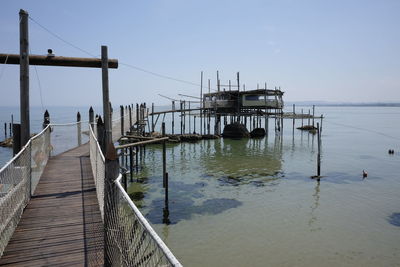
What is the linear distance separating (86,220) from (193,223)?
794 cm

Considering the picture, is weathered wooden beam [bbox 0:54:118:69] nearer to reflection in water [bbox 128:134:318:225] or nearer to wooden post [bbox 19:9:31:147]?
wooden post [bbox 19:9:31:147]

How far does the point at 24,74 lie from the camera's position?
9.59 metres

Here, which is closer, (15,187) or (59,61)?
(15,187)

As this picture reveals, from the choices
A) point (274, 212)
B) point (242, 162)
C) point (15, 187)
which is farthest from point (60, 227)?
point (242, 162)

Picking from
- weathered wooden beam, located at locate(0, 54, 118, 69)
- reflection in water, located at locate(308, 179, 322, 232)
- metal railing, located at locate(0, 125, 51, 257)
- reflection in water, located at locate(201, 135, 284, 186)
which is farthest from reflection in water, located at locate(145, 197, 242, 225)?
weathered wooden beam, located at locate(0, 54, 118, 69)

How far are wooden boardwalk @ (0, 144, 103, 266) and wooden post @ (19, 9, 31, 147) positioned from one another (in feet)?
6.20

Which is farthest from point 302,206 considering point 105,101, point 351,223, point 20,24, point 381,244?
point 20,24

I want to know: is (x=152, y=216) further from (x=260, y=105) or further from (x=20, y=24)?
(x=260, y=105)

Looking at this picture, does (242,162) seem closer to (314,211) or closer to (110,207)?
(314,211)

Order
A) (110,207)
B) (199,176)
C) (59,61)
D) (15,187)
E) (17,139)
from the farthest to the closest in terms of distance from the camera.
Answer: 1. (199,176)
2. (59,61)
3. (17,139)
4. (15,187)
5. (110,207)

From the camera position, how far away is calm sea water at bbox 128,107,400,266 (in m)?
11.7

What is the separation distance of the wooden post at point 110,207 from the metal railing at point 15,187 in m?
2.01

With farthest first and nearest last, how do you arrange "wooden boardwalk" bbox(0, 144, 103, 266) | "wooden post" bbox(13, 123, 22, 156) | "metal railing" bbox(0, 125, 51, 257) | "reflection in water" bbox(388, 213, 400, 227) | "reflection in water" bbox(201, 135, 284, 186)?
"reflection in water" bbox(201, 135, 284, 186) → "reflection in water" bbox(388, 213, 400, 227) → "wooden post" bbox(13, 123, 22, 156) → "metal railing" bbox(0, 125, 51, 257) → "wooden boardwalk" bbox(0, 144, 103, 266)

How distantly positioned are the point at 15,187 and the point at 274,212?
1254 cm
